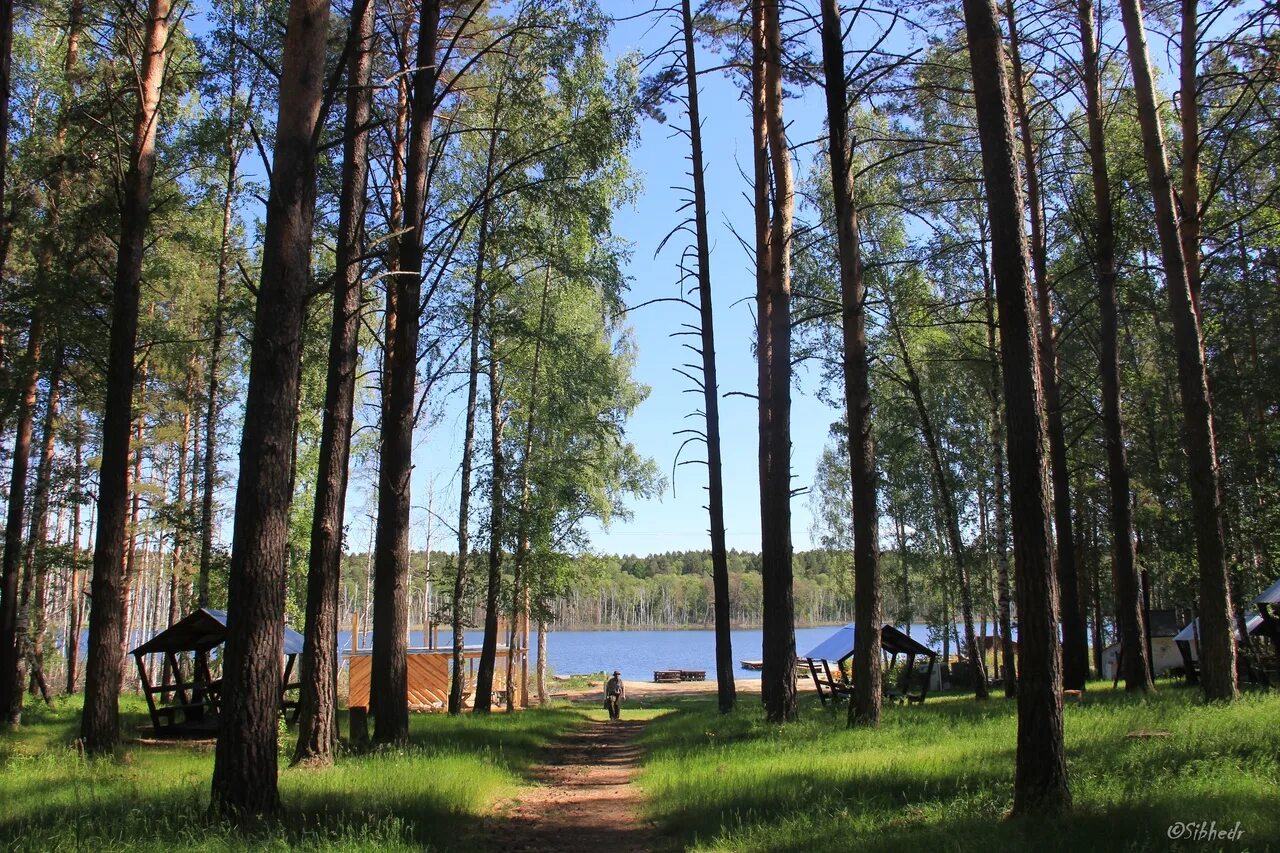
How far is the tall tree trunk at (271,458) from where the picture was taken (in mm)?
5805

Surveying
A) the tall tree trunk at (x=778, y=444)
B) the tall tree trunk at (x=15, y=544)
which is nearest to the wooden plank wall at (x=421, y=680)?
the tall tree trunk at (x=15, y=544)

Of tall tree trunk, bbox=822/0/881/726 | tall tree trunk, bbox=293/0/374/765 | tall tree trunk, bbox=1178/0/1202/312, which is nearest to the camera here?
tall tree trunk, bbox=293/0/374/765

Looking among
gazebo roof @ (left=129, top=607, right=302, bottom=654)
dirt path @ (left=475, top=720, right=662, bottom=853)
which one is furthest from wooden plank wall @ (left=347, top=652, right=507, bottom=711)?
dirt path @ (left=475, top=720, right=662, bottom=853)

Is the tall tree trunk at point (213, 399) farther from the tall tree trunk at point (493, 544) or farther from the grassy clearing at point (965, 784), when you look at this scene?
the grassy clearing at point (965, 784)

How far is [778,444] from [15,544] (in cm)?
1316

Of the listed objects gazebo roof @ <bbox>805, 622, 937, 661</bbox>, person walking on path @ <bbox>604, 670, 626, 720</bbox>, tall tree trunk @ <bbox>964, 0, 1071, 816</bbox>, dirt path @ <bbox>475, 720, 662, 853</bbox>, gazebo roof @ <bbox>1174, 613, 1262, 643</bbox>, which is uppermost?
tall tree trunk @ <bbox>964, 0, 1071, 816</bbox>

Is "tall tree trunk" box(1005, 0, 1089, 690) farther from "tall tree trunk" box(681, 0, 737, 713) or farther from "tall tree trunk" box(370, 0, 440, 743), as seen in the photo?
"tall tree trunk" box(370, 0, 440, 743)

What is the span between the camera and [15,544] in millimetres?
14781

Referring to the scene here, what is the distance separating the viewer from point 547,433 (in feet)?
74.8

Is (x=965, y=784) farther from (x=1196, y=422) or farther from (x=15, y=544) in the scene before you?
(x=15, y=544)

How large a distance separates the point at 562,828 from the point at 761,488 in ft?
28.8

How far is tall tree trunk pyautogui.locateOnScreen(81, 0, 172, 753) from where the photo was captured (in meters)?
10.3

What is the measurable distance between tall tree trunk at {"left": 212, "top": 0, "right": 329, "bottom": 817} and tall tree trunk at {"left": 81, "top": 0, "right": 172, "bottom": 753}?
5.57 metres

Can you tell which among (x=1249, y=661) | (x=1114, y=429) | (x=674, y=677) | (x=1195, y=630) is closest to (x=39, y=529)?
(x=1114, y=429)
